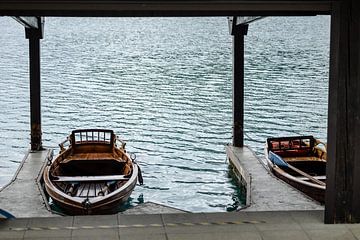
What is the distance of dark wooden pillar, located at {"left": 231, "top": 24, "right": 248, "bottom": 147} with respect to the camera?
18.9m

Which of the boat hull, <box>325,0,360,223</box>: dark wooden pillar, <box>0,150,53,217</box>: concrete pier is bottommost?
<box>0,150,53,217</box>: concrete pier

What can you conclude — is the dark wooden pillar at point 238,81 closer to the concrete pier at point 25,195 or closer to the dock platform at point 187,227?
the concrete pier at point 25,195

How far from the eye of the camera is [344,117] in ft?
27.1

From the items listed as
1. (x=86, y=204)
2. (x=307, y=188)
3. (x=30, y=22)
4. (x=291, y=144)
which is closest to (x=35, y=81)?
(x=30, y=22)

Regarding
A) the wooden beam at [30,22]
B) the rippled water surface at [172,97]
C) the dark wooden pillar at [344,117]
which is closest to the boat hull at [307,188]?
the rippled water surface at [172,97]

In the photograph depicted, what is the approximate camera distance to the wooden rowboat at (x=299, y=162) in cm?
1463

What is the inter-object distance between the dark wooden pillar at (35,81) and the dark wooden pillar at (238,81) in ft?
17.7

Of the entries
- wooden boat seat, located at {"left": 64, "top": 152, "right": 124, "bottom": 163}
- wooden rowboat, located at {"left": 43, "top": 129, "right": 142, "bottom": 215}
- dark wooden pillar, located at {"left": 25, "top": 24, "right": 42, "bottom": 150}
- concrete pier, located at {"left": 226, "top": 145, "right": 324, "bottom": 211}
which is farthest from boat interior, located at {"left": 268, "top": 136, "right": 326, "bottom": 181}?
dark wooden pillar, located at {"left": 25, "top": 24, "right": 42, "bottom": 150}

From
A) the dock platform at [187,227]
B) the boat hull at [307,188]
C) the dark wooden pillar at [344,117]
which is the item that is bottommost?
the boat hull at [307,188]

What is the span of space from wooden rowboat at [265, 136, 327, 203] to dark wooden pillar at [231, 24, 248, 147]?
135cm

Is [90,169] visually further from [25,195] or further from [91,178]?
[25,195]

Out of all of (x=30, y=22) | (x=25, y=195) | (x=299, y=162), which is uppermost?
(x=30, y=22)

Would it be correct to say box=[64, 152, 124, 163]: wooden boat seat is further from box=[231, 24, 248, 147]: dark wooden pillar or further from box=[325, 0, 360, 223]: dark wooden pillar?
box=[325, 0, 360, 223]: dark wooden pillar

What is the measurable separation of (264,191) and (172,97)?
20752 mm
